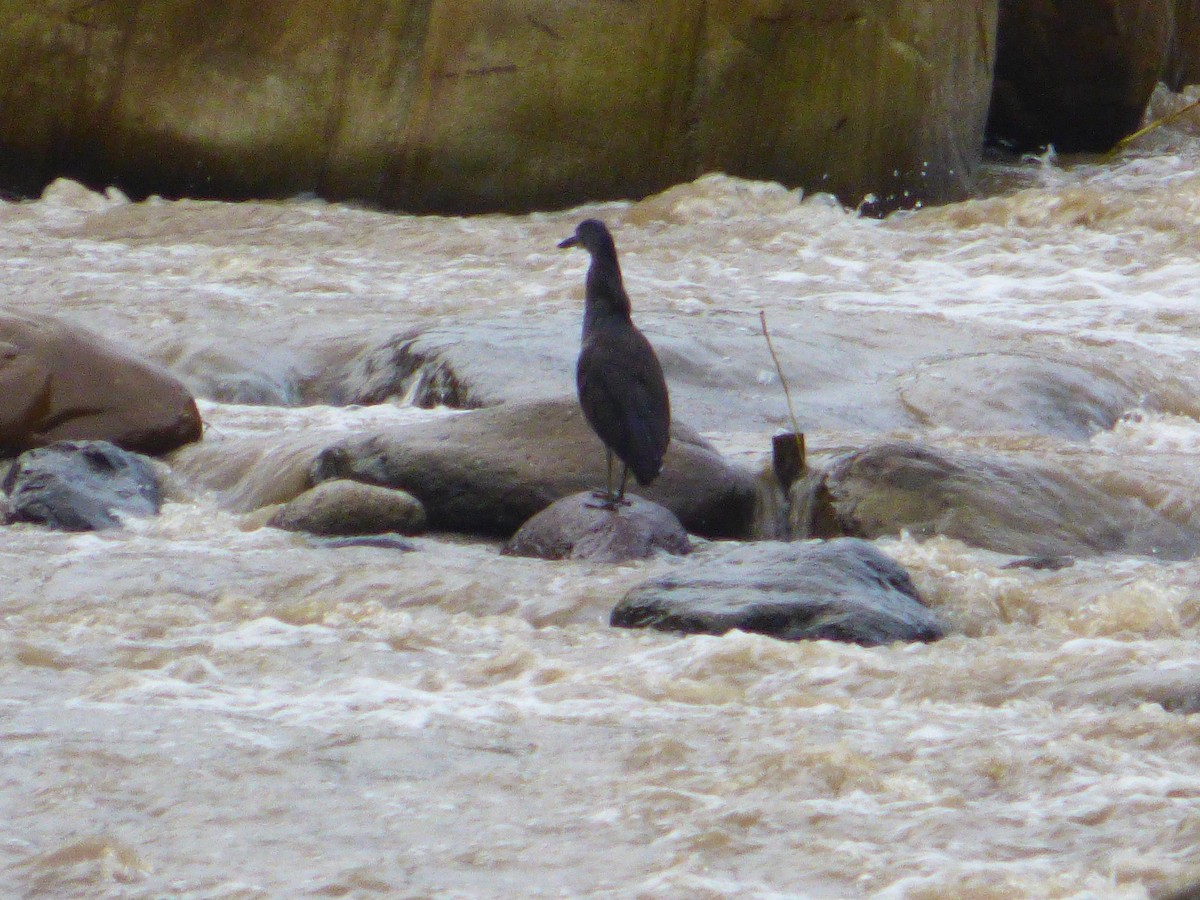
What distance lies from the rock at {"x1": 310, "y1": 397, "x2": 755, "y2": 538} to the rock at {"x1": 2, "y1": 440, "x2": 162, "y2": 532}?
0.63 m

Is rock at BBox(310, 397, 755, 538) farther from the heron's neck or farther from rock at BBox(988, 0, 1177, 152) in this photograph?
rock at BBox(988, 0, 1177, 152)

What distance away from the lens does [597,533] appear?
566cm

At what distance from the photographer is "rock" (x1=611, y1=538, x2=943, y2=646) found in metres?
4.61

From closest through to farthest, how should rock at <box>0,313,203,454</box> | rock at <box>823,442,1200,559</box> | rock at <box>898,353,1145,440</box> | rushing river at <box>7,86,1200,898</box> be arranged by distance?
rushing river at <box>7,86,1200,898</box> < rock at <box>823,442,1200,559</box> < rock at <box>0,313,203,454</box> < rock at <box>898,353,1145,440</box>

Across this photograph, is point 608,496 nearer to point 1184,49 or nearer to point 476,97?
point 476,97

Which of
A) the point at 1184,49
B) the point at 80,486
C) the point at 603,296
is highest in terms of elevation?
the point at 1184,49

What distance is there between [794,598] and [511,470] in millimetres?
1704

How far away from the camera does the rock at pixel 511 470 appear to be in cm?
614

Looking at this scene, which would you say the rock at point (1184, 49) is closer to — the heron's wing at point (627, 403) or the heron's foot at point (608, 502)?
the heron's wing at point (627, 403)

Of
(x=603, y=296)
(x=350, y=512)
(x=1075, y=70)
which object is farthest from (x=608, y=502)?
(x=1075, y=70)

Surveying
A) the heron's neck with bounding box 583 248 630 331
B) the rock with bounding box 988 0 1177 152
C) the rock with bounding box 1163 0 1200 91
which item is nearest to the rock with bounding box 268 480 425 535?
the heron's neck with bounding box 583 248 630 331

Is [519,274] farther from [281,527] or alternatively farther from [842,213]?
[281,527]

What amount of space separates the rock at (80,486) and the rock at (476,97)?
6.40 meters

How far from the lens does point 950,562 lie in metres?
5.51
